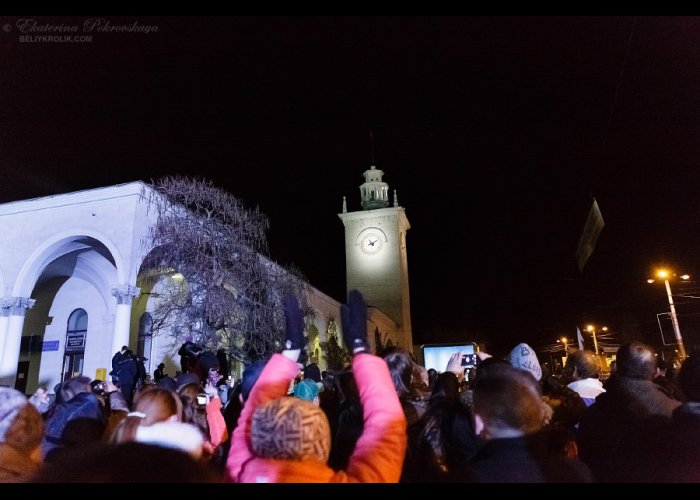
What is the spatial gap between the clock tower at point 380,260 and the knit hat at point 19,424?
1789 inches

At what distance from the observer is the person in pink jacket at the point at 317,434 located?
1.77 metres

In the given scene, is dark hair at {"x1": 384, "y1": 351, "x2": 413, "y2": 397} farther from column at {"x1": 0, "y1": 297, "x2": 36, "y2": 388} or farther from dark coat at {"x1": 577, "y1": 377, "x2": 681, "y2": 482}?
column at {"x1": 0, "y1": 297, "x2": 36, "y2": 388}

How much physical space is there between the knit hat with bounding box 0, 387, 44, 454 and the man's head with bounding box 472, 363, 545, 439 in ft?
7.81

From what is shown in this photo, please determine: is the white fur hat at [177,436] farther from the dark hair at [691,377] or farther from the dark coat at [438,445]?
the dark hair at [691,377]

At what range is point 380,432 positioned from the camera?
195 cm

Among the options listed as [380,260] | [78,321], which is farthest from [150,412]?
[380,260]

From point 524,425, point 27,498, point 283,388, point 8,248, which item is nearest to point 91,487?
point 27,498

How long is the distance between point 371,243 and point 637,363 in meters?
46.0

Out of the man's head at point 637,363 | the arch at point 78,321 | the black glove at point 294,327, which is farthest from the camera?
the arch at point 78,321

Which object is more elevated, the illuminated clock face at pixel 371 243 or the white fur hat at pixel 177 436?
the illuminated clock face at pixel 371 243

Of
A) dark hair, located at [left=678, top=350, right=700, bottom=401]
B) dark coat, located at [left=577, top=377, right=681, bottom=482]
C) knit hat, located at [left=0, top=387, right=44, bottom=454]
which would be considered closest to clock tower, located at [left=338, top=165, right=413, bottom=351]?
dark coat, located at [left=577, top=377, right=681, bottom=482]

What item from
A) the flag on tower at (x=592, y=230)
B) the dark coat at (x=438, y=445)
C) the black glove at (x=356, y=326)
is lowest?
the dark coat at (x=438, y=445)

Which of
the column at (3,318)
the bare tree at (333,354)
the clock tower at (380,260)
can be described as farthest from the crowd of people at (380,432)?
the clock tower at (380,260)

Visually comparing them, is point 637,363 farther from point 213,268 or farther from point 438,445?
point 213,268
